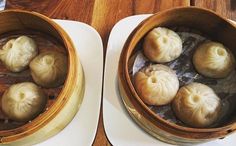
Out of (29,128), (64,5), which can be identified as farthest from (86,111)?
(64,5)

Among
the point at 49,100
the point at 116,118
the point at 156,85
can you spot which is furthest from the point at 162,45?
the point at 49,100

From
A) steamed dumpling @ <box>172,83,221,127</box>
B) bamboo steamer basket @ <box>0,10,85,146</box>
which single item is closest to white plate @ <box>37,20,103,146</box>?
bamboo steamer basket @ <box>0,10,85,146</box>

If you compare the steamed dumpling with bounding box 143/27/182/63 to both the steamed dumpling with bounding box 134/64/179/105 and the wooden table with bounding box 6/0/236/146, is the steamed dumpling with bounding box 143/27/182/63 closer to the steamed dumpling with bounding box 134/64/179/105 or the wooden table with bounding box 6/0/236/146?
the steamed dumpling with bounding box 134/64/179/105

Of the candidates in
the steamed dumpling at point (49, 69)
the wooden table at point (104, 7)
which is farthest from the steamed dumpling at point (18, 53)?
the wooden table at point (104, 7)

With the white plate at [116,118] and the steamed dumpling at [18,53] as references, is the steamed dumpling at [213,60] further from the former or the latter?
the steamed dumpling at [18,53]

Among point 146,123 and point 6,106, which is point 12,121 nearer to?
point 6,106

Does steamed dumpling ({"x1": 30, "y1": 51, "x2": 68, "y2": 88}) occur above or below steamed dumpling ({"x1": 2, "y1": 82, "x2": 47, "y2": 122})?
above
